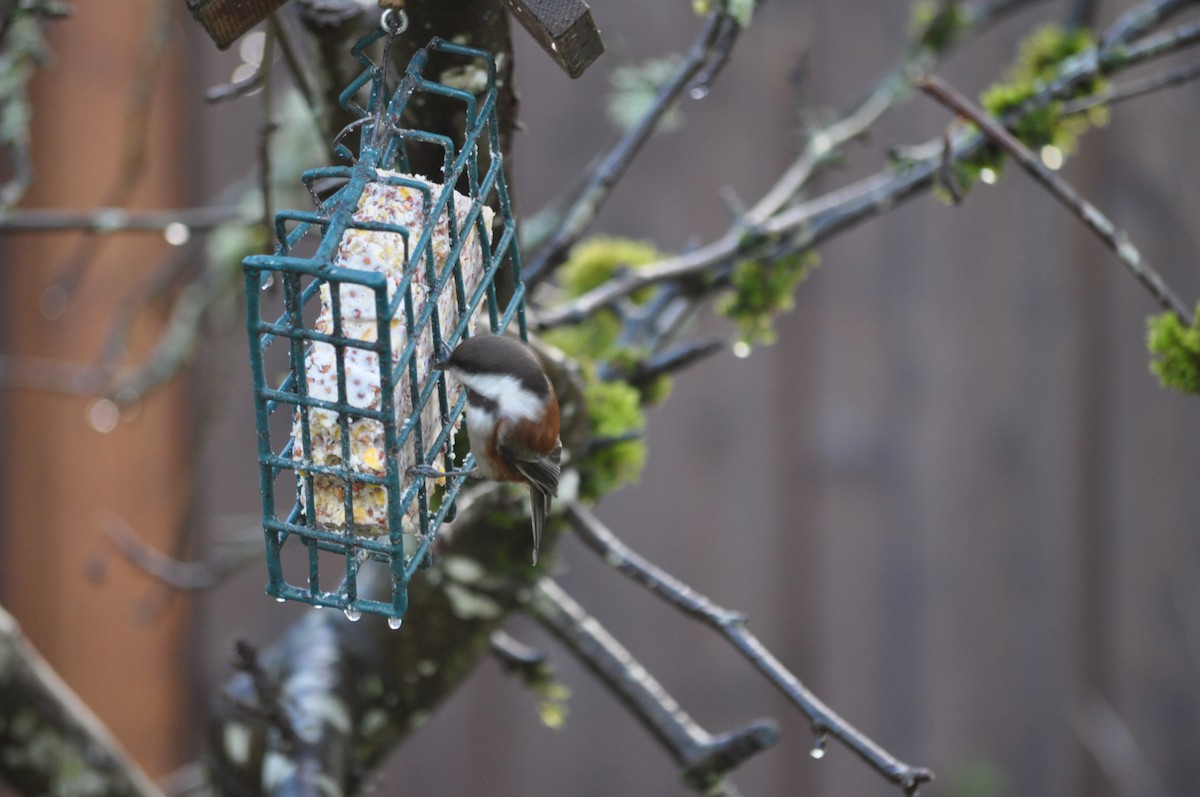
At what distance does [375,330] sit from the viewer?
1189mm

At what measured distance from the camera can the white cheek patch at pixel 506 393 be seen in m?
1.21

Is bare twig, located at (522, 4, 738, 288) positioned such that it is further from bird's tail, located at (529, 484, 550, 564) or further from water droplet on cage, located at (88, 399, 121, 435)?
water droplet on cage, located at (88, 399, 121, 435)

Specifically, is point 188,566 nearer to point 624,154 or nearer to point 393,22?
point 624,154

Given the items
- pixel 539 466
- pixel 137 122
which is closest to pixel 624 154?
pixel 539 466

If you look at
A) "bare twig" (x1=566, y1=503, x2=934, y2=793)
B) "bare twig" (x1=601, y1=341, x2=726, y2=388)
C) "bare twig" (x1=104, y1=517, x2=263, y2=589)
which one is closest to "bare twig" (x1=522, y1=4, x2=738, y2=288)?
"bare twig" (x1=601, y1=341, x2=726, y2=388)

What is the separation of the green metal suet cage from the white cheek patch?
0.17 feet

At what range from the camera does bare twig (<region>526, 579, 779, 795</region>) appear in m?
1.51

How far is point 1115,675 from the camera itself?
113 inches

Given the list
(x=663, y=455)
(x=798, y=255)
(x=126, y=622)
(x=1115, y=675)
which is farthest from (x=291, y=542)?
(x=1115, y=675)

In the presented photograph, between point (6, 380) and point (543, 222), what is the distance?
44.6 inches

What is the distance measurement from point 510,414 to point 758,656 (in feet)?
1.25

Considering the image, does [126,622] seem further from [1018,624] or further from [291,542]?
[1018,624]

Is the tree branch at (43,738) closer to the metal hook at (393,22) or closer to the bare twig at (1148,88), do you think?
the metal hook at (393,22)

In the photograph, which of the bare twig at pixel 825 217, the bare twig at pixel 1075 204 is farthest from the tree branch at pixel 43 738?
the bare twig at pixel 1075 204
